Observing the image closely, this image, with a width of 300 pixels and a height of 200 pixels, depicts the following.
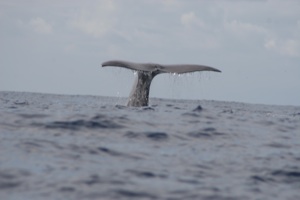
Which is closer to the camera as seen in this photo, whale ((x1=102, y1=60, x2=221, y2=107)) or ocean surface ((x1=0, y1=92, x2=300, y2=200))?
ocean surface ((x1=0, y1=92, x2=300, y2=200))

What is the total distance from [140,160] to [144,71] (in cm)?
971

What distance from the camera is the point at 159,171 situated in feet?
31.8

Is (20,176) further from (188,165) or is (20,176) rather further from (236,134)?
(236,134)

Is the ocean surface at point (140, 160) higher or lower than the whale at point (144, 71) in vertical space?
lower

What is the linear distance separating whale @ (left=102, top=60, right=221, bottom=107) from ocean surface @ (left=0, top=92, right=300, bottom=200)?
114 inches

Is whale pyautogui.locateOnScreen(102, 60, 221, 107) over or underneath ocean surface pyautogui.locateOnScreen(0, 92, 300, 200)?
over

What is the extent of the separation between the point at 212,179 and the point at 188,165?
0.98m

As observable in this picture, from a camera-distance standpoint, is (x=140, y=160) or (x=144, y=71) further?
(x=144, y=71)

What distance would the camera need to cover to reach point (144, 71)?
65.8 feet

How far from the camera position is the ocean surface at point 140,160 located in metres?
8.45

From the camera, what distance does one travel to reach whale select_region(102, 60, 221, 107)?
747 inches

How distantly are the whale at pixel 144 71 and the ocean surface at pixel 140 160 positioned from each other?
2.89 m

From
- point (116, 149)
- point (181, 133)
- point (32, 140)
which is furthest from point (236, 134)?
point (32, 140)

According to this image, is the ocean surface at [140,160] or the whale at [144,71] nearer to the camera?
the ocean surface at [140,160]
